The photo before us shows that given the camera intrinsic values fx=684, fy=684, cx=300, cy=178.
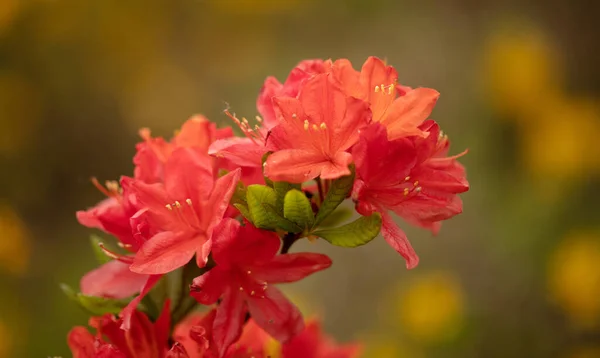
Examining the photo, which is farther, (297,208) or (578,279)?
(578,279)

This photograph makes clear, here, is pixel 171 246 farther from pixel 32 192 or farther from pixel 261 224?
pixel 32 192

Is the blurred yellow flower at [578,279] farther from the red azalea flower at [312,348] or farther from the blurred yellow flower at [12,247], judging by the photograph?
the blurred yellow flower at [12,247]

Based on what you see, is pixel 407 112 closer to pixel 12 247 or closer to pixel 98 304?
pixel 98 304

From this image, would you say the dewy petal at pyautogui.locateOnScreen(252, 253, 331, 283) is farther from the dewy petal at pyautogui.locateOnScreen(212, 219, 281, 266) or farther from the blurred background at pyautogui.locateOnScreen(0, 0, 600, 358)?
the blurred background at pyautogui.locateOnScreen(0, 0, 600, 358)

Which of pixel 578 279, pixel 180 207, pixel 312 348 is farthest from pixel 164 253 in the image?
pixel 578 279

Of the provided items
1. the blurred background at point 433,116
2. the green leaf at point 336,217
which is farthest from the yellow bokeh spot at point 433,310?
the green leaf at point 336,217

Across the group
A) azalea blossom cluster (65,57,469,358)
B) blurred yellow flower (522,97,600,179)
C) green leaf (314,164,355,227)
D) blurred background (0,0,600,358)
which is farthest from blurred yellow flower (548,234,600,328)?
green leaf (314,164,355,227)
